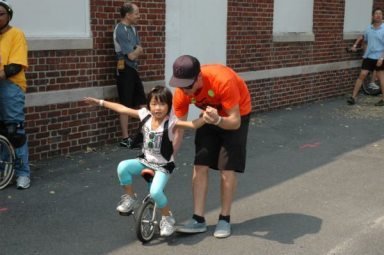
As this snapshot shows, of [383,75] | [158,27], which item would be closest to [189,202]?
[158,27]

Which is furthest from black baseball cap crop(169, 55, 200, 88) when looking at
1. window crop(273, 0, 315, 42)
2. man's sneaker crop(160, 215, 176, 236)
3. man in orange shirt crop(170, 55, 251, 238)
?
window crop(273, 0, 315, 42)

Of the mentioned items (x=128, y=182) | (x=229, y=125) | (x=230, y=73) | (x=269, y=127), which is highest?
(x=230, y=73)

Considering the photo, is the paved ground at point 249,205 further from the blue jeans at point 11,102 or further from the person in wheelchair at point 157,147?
the blue jeans at point 11,102

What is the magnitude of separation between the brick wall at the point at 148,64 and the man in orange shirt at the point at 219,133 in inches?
121

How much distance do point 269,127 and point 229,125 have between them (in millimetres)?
5805

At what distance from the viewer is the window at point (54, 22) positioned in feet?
23.0

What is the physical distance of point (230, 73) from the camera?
184 inches

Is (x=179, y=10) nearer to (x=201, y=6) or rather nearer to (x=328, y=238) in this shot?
(x=201, y=6)

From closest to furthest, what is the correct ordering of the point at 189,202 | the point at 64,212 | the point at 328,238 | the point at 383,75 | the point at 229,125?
the point at 229,125 < the point at 328,238 < the point at 64,212 < the point at 189,202 < the point at 383,75

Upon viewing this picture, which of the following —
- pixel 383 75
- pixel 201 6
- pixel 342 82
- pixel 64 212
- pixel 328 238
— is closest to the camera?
pixel 328 238

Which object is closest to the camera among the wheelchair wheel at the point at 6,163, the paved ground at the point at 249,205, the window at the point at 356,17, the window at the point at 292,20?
the paved ground at the point at 249,205

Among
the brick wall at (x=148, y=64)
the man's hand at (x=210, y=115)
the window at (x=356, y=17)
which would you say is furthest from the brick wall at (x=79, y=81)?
the window at (x=356, y=17)

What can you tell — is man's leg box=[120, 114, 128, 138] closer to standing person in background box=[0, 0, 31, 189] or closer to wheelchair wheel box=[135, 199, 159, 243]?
standing person in background box=[0, 0, 31, 189]

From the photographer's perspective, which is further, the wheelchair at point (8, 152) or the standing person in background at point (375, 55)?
the standing person in background at point (375, 55)
